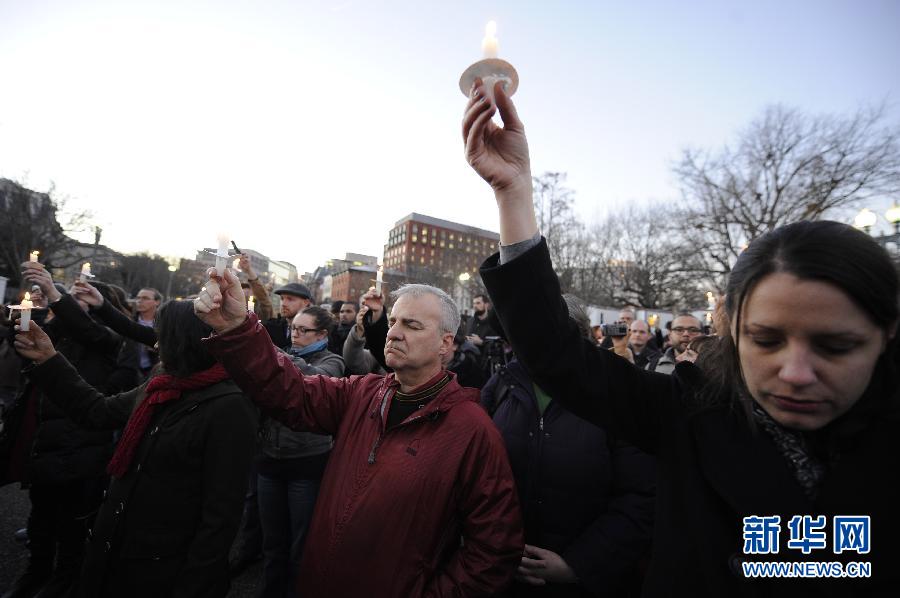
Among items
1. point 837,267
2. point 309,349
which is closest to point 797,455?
point 837,267

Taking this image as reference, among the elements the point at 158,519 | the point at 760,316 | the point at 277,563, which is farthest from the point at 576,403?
the point at 277,563

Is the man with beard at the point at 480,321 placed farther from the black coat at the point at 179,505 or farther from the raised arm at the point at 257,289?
the black coat at the point at 179,505

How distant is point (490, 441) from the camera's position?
2.02 meters

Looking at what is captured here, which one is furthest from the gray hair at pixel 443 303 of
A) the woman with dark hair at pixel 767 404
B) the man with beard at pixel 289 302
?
the man with beard at pixel 289 302

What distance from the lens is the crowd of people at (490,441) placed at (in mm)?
1009

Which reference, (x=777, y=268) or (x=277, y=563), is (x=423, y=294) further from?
(x=277, y=563)

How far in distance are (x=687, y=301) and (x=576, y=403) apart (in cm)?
3756

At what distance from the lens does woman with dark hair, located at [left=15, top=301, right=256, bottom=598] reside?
210 centimetres

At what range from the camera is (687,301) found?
111 ft

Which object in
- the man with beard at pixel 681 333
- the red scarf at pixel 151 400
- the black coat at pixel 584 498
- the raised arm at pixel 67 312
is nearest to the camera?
the black coat at pixel 584 498

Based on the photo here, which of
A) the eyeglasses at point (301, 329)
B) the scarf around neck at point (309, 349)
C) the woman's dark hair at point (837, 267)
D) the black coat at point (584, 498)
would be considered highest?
the woman's dark hair at point (837, 267)

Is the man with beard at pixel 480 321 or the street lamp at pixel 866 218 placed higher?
the street lamp at pixel 866 218

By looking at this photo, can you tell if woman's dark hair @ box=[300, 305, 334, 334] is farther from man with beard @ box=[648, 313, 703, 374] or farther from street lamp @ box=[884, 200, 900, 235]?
street lamp @ box=[884, 200, 900, 235]

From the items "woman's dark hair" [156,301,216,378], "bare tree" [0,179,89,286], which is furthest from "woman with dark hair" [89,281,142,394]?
"bare tree" [0,179,89,286]
